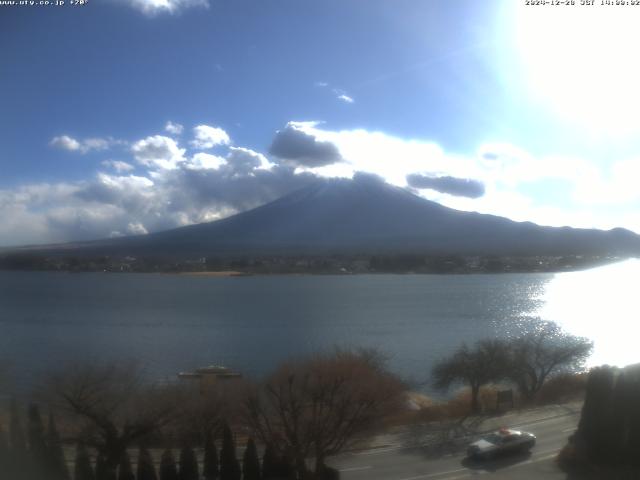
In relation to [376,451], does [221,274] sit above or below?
above

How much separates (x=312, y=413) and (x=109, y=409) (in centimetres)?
181

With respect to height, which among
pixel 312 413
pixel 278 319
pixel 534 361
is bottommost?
pixel 278 319

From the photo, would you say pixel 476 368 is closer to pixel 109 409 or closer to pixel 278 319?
pixel 109 409

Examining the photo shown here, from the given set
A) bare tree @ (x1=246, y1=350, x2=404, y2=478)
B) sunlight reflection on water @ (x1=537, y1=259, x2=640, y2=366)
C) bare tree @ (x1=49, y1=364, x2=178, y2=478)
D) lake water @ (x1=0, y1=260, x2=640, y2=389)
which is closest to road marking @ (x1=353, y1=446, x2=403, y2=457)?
bare tree @ (x1=246, y1=350, x2=404, y2=478)

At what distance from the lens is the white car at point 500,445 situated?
5457 mm

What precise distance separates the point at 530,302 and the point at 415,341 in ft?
46.6

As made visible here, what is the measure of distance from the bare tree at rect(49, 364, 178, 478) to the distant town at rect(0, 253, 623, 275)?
129ft

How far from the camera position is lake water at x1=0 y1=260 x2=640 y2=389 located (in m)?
14.1

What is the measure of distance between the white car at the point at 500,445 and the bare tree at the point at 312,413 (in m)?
0.95

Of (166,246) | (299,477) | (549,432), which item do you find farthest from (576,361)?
(166,246)

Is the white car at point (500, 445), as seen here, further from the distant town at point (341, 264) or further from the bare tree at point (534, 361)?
the distant town at point (341, 264)

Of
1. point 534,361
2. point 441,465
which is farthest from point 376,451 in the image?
point 534,361

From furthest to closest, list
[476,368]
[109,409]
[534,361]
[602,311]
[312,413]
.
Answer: [602,311]
[534,361]
[476,368]
[109,409]
[312,413]

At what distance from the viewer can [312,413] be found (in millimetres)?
5590
